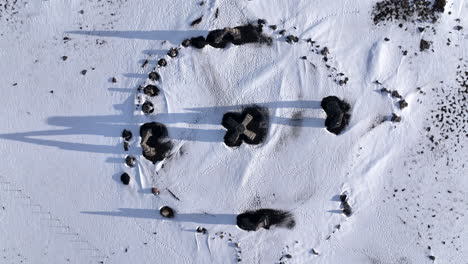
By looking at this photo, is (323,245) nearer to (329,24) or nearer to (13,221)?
(329,24)

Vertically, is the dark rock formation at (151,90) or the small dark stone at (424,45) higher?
the small dark stone at (424,45)

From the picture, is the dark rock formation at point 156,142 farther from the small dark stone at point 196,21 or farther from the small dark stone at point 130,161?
the small dark stone at point 196,21

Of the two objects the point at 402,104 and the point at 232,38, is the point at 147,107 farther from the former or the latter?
the point at 402,104

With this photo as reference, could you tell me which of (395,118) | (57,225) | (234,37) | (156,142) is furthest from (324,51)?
(57,225)

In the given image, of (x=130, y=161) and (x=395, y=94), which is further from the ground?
(x=395, y=94)

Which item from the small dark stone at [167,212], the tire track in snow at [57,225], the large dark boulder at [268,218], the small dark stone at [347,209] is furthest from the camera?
the tire track in snow at [57,225]

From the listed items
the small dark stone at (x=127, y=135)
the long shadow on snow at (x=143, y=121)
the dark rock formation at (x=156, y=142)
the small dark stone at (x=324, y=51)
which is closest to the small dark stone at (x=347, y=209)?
the long shadow on snow at (x=143, y=121)

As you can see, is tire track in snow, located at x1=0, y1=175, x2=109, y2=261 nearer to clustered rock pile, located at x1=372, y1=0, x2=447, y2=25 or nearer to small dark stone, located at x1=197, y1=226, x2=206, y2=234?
small dark stone, located at x1=197, y1=226, x2=206, y2=234
